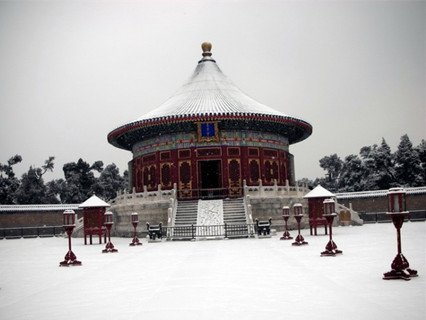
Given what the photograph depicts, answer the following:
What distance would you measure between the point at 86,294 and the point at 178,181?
24932 millimetres

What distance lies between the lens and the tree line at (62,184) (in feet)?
174

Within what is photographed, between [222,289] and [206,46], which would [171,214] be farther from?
[206,46]

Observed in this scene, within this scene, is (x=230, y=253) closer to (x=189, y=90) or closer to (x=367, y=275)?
(x=367, y=275)

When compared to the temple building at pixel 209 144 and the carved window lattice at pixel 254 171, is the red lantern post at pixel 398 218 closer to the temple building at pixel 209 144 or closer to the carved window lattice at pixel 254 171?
the temple building at pixel 209 144

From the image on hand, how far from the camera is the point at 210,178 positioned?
3756cm

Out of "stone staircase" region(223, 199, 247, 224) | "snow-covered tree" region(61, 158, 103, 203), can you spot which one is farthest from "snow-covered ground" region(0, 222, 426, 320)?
"snow-covered tree" region(61, 158, 103, 203)

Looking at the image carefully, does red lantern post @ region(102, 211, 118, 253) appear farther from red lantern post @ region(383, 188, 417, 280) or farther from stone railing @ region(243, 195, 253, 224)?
red lantern post @ region(383, 188, 417, 280)

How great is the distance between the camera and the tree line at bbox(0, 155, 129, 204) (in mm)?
53156

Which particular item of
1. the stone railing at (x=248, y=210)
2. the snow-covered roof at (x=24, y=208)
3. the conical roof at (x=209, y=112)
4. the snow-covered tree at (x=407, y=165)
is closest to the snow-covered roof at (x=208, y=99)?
the conical roof at (x=209, y=112)

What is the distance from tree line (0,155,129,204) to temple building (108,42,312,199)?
20592 millimetres

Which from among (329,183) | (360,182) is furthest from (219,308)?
(329,183)

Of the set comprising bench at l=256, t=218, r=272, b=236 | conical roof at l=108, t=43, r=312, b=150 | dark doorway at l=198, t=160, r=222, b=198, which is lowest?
bench at l=256, t=218, r=272, b=236

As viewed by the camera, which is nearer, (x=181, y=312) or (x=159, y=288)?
(x=181, y=312)

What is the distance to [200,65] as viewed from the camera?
4194 centimetres
